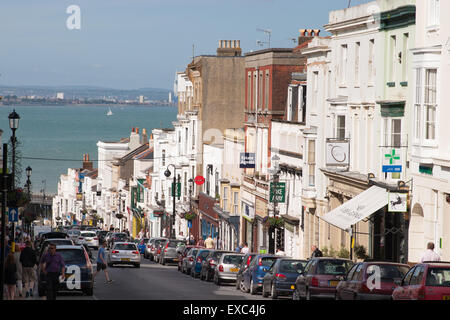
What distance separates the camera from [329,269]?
30.0 metres

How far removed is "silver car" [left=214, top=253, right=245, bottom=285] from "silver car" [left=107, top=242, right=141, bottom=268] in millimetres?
12375

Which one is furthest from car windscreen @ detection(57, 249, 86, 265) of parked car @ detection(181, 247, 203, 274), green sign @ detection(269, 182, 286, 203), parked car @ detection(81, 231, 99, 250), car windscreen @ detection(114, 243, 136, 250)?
parked car @ detection(81, 231, 99, 250)

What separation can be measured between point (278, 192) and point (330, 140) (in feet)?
38.2

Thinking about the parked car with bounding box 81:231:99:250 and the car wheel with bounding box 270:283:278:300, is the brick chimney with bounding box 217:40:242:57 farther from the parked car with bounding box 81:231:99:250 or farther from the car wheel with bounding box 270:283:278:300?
the car wheel with bounding box 270:283:278:300

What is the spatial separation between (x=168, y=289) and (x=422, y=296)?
1583cm

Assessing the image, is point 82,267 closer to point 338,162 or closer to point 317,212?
point 338,162

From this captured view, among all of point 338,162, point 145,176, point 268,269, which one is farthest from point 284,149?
point 145,176

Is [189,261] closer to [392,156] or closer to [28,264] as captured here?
A: [392,156]

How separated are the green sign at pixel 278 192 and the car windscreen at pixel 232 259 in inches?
576

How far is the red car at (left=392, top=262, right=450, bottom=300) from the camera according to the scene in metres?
21.8

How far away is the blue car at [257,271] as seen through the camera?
35.9m

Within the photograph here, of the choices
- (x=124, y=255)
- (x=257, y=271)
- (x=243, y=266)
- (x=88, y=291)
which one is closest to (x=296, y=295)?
(x=257, y=271)

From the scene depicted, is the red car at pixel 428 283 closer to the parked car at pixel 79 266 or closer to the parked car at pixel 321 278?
the parked car at pixel 321 278

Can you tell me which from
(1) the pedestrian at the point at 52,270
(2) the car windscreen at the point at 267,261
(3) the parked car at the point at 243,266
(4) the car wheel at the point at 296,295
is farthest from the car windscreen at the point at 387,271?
(3) the parked car at the point at 243,266
